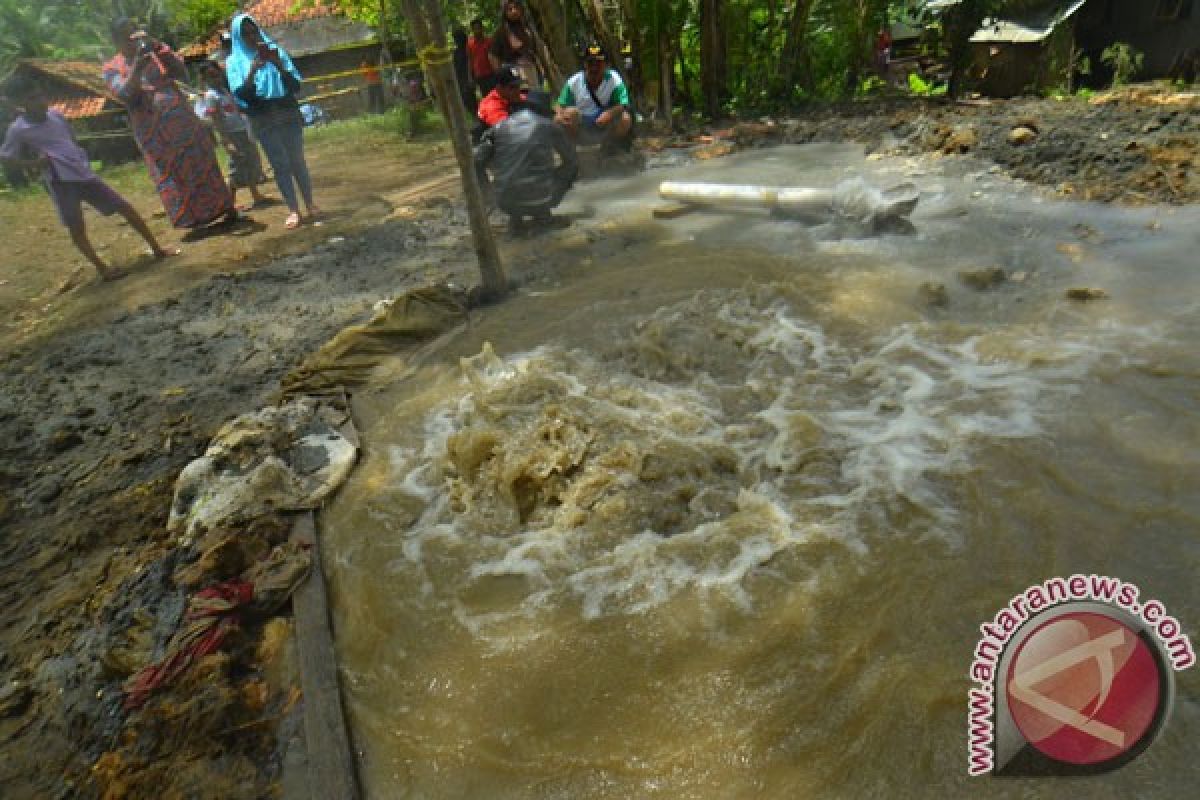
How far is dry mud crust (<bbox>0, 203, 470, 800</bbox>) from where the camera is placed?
2230mm

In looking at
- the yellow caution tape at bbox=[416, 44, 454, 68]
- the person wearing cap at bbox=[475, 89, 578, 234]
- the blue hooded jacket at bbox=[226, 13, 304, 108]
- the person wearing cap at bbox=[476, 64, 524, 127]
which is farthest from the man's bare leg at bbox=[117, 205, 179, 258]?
the yellow caution tape at bbox=[416, 44, 454, 68]

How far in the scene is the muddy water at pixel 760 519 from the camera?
2.04 meters

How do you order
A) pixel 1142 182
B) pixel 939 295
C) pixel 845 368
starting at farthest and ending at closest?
1. pixel 1142 182
2. pixel 939 295
3. pixel 845 368

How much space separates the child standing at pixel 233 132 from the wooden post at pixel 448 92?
5302mm

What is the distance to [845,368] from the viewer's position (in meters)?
3.80

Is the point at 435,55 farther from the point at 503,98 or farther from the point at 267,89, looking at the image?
Answer: the point at 267,89

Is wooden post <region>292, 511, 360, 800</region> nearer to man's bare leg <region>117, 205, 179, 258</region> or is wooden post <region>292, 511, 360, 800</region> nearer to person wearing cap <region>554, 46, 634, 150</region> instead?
man's bare leg <region>117, 205, 179, 258</region>

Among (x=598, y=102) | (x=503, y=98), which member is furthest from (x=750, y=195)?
(x=598, y=102)

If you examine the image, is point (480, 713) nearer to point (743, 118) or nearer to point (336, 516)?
point (336, 516)

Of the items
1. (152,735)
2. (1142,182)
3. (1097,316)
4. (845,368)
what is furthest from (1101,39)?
(152,735)

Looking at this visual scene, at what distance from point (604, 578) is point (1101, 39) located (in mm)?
15124

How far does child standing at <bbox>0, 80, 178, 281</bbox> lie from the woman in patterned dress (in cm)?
78

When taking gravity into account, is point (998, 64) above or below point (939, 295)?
above

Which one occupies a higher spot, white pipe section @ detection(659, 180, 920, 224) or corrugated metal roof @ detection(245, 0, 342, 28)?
corrugated metal roof @ detection(245, 0, 342, 28)
